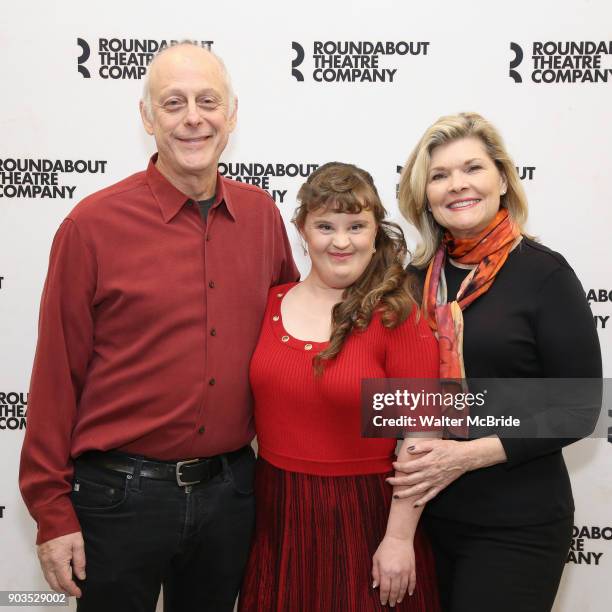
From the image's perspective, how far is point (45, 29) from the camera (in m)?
2.24

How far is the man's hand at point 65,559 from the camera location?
1.54 m

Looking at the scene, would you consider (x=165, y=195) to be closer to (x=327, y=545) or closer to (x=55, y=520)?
(x=55, y=520)

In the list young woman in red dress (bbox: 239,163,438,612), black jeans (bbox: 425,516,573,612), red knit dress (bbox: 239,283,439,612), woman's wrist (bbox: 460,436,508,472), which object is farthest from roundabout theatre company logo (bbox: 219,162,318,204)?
→ black jeans (bbox: 425,516,573,612)

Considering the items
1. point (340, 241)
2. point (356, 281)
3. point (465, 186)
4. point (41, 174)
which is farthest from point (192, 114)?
point (41, 174)

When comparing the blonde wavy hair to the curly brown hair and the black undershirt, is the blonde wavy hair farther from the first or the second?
the black undershirt

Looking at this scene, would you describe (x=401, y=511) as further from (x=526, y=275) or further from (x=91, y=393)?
(x=91, y=393)

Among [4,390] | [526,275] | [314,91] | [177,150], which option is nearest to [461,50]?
[314,91]

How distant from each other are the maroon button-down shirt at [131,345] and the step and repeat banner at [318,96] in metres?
0.74

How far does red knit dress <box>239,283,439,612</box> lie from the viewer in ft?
5.13

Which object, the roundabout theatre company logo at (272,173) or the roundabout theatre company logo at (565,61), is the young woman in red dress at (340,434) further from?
the roundabout theatre company logo at (565,61)

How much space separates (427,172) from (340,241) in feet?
1.09

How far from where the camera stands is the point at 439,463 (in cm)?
155

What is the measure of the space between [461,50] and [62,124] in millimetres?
1386

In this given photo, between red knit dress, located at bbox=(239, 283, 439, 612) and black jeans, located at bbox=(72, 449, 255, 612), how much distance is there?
5.1 inches
